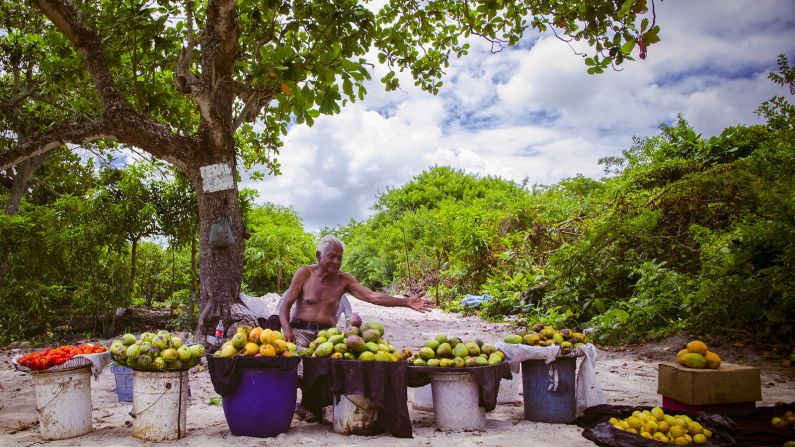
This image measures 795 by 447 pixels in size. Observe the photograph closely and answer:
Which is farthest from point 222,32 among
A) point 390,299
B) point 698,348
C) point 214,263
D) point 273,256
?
point 273,256

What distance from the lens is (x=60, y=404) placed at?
4457 millimetres

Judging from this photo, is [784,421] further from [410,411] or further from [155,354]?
Answer: [155,354]

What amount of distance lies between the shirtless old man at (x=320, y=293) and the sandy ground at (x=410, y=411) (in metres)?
1.10

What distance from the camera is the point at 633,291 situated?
965cm

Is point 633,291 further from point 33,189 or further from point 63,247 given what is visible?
point 33,189

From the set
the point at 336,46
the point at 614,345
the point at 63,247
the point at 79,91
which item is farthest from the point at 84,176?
the point at 614,345

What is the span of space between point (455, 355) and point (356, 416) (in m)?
1.00

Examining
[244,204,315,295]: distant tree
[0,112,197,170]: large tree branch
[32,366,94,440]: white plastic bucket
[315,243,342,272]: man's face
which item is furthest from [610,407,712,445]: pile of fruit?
[244,204,315,295]: distant tree

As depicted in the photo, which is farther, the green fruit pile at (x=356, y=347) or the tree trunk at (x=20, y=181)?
the tree trunk at (x=20, y=181)

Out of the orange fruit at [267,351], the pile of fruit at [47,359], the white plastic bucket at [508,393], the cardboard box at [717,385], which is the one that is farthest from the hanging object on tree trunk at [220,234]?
the cardboard box at [717,385]

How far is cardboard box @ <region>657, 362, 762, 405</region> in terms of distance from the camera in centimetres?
456

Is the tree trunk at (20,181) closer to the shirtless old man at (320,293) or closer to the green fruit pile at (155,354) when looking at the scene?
the shirtless old man at (320,293)

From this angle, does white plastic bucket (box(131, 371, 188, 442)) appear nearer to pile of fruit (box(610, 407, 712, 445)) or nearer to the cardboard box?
pile of fruit (box(610, 407, 712, 445))

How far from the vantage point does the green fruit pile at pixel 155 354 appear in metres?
4.38
